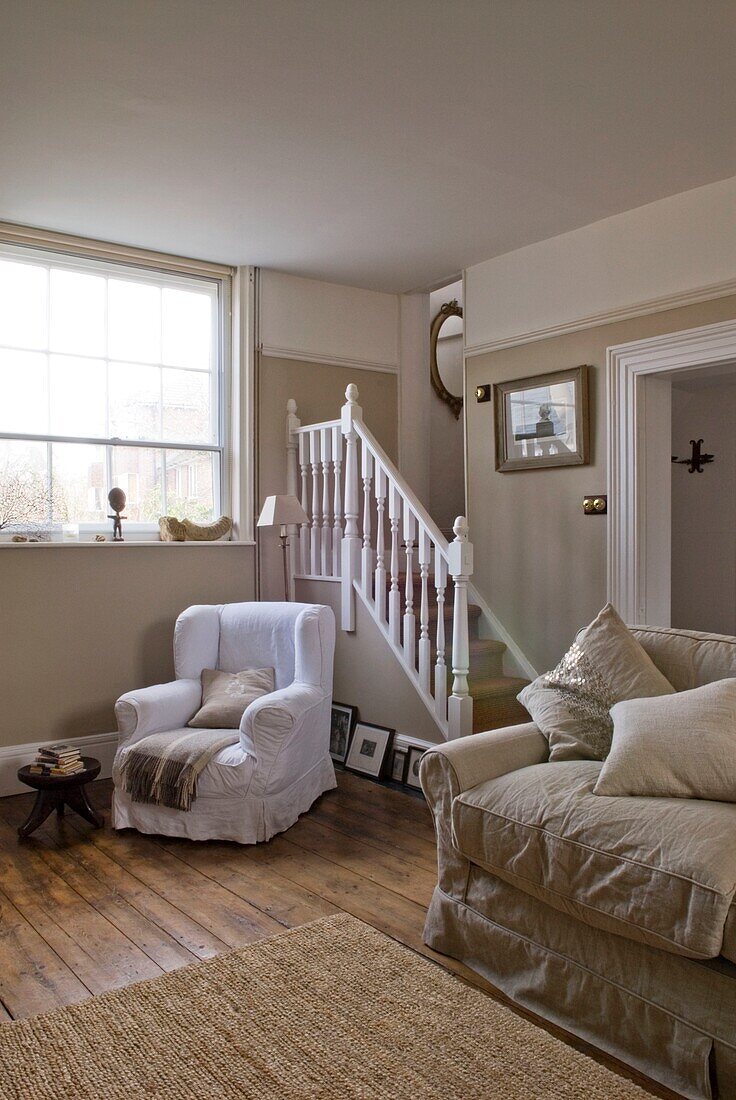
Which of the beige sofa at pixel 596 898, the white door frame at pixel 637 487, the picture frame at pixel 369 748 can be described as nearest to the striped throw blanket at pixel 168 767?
the picture frame at pixel 369 748

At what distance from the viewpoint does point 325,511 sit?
193 inches

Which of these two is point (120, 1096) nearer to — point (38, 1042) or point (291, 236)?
point (38, 1042)

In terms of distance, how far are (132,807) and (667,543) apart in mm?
2756

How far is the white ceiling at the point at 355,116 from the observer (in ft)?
8.80

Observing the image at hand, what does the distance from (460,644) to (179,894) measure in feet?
5.52

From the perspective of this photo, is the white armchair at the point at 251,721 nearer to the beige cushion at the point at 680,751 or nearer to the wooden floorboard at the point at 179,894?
the wooden floorboard at the point at 179,894

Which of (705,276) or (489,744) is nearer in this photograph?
(489,744)

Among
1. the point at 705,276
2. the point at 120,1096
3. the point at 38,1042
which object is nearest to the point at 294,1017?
the point at 120,1096

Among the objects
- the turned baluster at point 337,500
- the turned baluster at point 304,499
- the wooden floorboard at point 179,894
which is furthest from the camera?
the turned baluster at point 304,499

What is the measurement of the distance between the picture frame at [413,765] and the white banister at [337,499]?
107 cm

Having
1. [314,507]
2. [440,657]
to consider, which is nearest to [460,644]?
[440,657]


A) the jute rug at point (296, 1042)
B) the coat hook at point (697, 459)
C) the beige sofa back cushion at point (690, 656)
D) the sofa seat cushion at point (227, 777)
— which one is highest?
the coat hook at point (697, 459)

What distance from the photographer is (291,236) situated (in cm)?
453

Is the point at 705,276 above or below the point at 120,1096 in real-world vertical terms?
above
